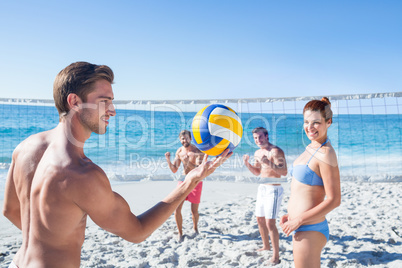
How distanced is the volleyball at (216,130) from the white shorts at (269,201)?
135 cm

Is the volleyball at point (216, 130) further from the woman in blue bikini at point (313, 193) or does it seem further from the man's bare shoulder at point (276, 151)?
the man's bare shoulder at point (276, 151)

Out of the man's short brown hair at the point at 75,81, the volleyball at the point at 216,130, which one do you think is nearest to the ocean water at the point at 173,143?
the volleyball at the point at 216,130

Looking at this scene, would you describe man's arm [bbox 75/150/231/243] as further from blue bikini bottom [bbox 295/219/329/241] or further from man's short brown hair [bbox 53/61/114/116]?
blue bikini bottom [bbox 295/219/329/241]

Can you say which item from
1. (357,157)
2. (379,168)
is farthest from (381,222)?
(357,157)

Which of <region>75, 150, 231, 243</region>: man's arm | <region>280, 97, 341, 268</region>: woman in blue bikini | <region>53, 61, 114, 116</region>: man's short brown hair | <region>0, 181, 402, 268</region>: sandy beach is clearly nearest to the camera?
<region>75, 150, 231, 243</region>: man's arm

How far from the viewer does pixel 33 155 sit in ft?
5.03

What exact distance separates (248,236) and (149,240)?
141 centimetres

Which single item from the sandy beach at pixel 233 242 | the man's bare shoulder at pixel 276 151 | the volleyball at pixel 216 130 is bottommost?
the sandy beach at pixel 233 242

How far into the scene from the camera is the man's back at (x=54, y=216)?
4.19 ft

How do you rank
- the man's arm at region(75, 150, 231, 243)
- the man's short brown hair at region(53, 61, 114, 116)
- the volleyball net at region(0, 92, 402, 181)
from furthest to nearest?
1. the volleyball net at region(0, 92, 402, 181)
2. the man's short brown hair at region(53, 61, 114, 116)
3. the man's arm at region(75, 150, 231, 243)

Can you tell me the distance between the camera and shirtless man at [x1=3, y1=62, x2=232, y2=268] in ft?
4.20

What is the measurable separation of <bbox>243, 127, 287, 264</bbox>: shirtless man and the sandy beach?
25 centimetres

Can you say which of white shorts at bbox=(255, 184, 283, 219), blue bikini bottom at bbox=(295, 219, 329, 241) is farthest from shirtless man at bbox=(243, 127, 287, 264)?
blue bikini bottom at bbox=(295, 219, 329, 241)

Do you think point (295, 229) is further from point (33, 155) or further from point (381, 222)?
point (381, 222)
